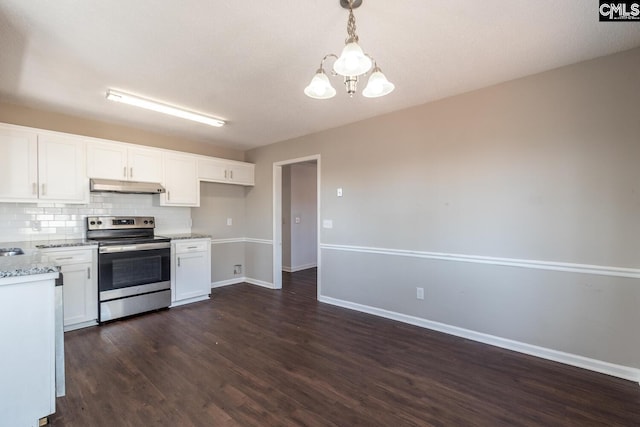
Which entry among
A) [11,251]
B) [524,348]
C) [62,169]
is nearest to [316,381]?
[524,348]

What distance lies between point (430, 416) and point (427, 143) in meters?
2.60

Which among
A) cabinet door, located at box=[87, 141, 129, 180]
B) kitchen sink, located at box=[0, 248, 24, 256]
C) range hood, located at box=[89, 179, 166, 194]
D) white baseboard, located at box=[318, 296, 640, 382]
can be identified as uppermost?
cabinet door, located at box=[87, 141, 129, 180]

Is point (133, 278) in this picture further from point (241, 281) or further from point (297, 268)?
point (297, 268)

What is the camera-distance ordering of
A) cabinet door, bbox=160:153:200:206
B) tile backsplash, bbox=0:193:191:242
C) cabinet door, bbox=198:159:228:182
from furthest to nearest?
cabinet door, bbox=198:159:228:182
cabinet door, bbox=160:153:200:206
tile backsplash, bbox=0:193:191:242

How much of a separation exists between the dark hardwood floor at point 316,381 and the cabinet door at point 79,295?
18cm

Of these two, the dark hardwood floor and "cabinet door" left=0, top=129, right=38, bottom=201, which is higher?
"cabinet door" left=0, top=129, right=38, bottom=201

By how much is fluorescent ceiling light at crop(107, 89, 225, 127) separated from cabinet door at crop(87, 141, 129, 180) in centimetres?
89

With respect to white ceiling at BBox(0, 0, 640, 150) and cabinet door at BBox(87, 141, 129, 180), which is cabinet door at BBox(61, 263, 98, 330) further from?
white ceiling at BBox(0, 0, 640, 150)

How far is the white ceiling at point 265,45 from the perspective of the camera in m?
1.79

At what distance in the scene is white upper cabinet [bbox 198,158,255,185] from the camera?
182 inches

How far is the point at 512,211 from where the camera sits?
9.04 feet

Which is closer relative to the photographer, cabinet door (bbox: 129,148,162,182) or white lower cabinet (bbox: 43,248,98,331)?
white lower cabinet (bbox: 43,248,98,331)

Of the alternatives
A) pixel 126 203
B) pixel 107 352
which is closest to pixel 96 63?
pixel 126 203

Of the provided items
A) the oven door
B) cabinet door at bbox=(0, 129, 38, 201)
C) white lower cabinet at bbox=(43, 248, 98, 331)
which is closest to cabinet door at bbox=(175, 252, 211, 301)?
the oven door
